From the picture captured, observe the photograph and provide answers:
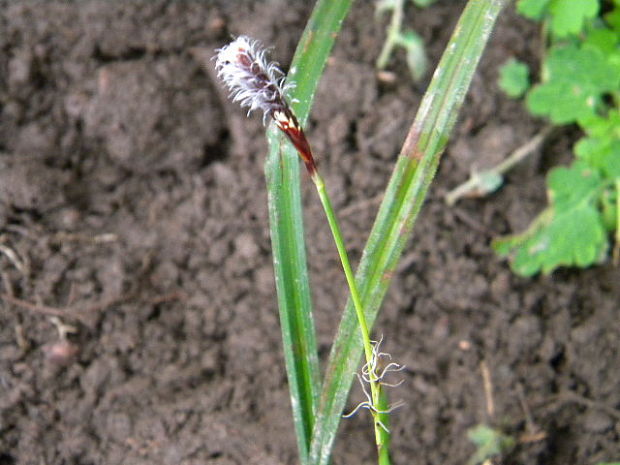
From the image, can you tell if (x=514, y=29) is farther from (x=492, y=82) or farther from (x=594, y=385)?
(x=594, y=385)

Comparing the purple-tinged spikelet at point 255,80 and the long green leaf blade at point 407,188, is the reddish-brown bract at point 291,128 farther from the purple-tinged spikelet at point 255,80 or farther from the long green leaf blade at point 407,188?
the long green leaf blade at point 407,188

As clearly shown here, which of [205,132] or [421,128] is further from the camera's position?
[205,132]

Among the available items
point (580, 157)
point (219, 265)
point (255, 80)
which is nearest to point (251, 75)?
point (255, 80)

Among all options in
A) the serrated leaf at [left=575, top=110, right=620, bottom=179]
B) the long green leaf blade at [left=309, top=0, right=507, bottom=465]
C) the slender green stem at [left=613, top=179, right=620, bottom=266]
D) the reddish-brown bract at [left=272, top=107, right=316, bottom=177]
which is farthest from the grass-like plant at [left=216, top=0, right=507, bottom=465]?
the slender green stem at [left=613, top=179, right=620, bottom=266]

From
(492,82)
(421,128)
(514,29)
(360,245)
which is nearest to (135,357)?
(360,245)

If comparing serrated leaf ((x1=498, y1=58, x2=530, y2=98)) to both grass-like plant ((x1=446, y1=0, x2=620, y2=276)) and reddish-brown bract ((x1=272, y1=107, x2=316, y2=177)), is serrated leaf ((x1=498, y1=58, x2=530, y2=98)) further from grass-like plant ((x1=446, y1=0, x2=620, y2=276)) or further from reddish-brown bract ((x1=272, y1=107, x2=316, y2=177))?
reddish-brown bract ((x1=272, y1=107, x2=316, y2=177))
